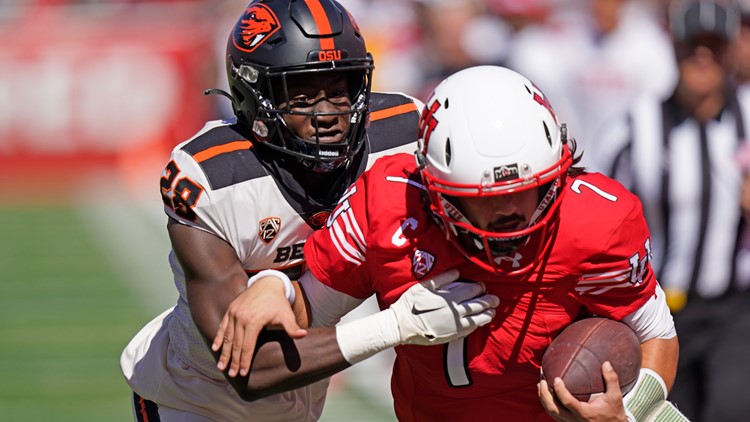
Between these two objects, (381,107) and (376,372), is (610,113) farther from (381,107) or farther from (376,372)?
(381,107)

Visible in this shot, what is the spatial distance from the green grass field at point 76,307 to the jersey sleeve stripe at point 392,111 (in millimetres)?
2807

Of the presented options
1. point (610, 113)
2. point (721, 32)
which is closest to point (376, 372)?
point (610, 113)

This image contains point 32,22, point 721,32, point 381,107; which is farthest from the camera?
point 32,22

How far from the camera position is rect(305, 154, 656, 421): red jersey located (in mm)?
3123

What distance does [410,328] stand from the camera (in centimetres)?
315

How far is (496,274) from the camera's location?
318 cm

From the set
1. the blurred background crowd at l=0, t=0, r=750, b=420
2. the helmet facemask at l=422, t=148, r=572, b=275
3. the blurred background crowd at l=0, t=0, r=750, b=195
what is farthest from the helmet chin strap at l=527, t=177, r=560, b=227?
the blurred background crowd at l=0, t=0, r=750, b=420

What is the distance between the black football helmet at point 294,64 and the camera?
3645mm

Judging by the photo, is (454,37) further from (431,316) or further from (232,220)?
(431,316)

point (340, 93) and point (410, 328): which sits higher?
point (340, 93)

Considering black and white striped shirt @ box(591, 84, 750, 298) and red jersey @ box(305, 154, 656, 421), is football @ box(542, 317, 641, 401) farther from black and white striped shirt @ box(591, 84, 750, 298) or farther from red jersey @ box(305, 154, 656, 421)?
black and white striped shirt @ box(591, 84, 750, 298)

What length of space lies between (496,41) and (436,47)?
87 centimetres

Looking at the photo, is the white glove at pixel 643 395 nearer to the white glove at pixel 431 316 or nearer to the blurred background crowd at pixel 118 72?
the white glove at pixel 431 316

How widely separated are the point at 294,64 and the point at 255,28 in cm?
24
